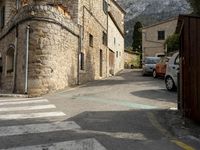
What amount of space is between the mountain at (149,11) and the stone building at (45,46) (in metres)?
52.2

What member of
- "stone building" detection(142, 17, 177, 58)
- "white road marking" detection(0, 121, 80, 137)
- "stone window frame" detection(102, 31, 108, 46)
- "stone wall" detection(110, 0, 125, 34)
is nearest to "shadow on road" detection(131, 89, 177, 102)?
"white road marking" detection(0, 121, 80, 137)

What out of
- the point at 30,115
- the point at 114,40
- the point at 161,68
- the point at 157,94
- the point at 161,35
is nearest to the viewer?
the point at 30,115

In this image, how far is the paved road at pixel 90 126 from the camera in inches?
271

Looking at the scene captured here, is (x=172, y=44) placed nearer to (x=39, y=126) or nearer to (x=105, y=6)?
(x=105, y=6)

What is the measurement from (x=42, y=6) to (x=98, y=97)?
5.96m

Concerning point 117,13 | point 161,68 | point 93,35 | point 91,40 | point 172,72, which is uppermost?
point 117,13

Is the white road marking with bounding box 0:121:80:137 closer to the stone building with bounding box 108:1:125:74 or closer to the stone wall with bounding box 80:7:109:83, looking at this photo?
the stone wall with bounding box 80:7:109:83

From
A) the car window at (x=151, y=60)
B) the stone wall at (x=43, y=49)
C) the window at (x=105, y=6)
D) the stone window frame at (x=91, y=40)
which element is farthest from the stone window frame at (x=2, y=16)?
the car window at (x=151, y=60)

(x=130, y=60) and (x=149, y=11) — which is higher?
(x=149, y=11)

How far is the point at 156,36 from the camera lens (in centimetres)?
4669

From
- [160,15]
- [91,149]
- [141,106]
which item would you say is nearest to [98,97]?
[141,106]

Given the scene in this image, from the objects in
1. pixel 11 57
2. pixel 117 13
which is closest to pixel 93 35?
pixel 11 57

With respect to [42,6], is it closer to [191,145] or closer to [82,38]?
[82,38]

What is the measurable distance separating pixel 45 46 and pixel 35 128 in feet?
31.2
